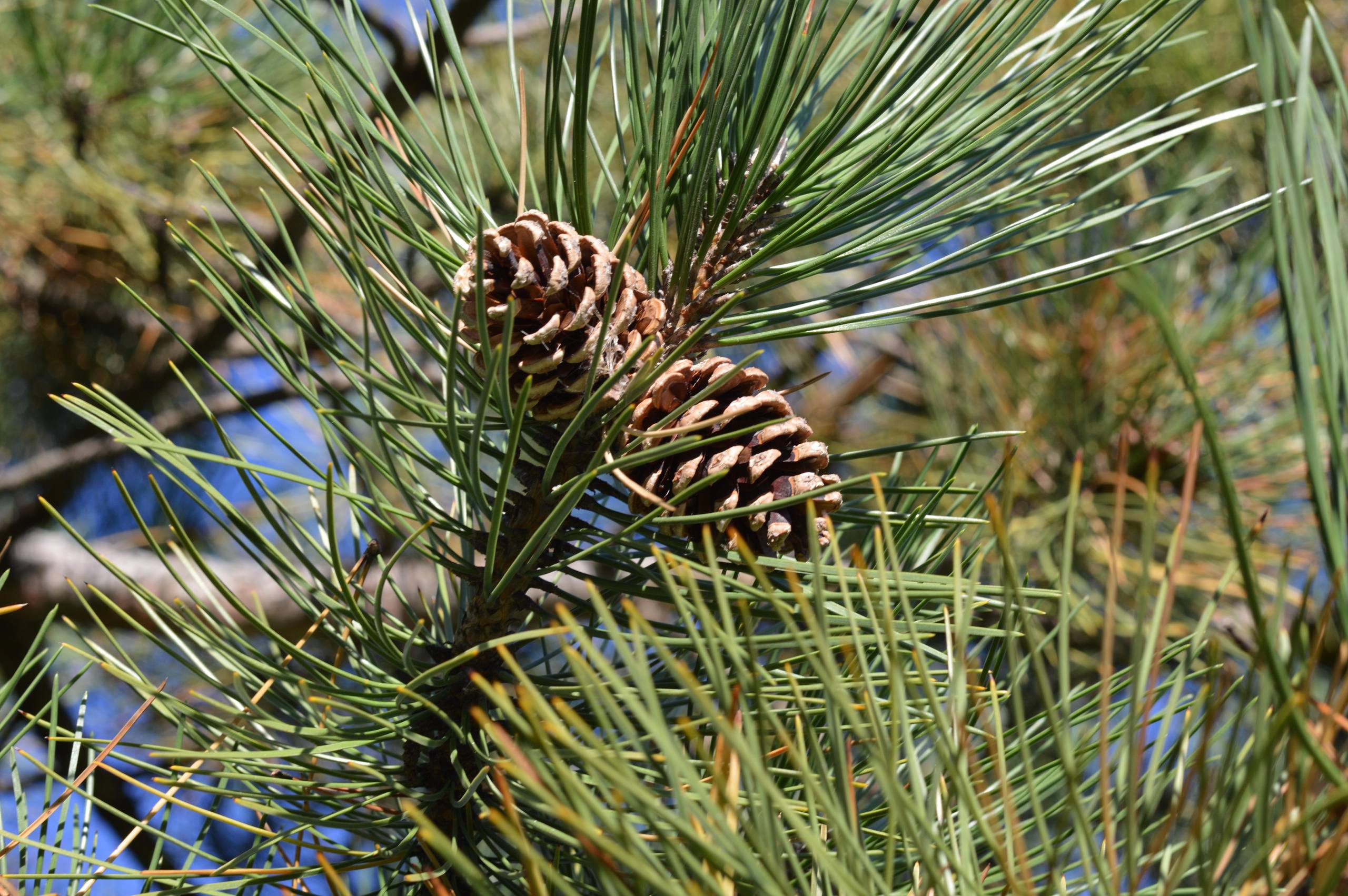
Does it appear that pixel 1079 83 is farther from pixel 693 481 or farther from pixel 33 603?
pixel 33 603

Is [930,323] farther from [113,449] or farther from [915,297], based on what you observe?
[113,449]

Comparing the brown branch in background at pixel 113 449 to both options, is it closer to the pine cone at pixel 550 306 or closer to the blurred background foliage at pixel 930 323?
the blurred background foliage at pixel 930 323

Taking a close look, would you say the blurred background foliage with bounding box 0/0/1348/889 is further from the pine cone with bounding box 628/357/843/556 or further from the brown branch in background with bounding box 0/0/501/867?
the pine cone with bounding box 628/357/843/556

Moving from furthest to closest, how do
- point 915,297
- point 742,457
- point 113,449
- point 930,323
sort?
point 915,297 < point 113,449 < point 930,323 < point 742,457

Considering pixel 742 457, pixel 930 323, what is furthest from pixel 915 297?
pixel 742 457

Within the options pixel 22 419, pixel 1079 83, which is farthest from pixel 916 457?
pixel 22 419
